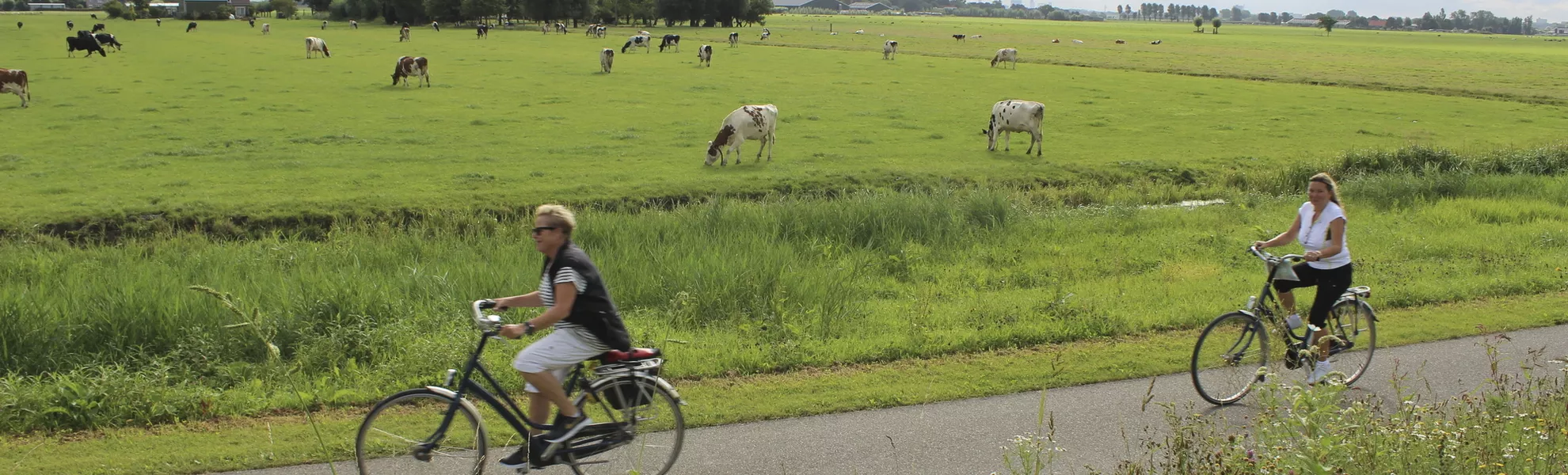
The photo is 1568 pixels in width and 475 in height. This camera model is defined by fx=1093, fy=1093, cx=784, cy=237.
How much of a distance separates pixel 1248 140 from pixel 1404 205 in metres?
11.4

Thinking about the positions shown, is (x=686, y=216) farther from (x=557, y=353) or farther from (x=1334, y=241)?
(x=557, y=353)

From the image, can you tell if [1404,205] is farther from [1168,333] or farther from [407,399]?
[407,399]

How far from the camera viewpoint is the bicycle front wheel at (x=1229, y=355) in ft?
28.2

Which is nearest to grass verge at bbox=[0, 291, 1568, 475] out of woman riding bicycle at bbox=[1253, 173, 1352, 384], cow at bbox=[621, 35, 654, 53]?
woman riding bicycle at bbox=[1253, 173, 1352, 384]

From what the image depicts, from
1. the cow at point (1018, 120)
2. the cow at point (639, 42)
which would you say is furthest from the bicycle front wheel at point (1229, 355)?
the cow at point (639, 42)

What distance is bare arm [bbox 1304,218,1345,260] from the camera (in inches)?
340

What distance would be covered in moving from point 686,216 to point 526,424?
10538 millimetres

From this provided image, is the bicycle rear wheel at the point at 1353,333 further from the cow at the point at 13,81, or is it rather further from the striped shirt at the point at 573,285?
the cow at the point at 13,81

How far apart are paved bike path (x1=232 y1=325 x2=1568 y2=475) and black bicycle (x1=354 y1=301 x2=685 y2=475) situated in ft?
1.44

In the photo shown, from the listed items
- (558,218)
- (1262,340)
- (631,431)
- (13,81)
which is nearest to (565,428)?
(631,431)

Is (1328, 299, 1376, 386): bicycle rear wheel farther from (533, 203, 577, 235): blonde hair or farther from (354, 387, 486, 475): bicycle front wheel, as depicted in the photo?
(354, 387, 486, 475): bicycle front wheel

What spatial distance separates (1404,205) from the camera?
62.1 ft

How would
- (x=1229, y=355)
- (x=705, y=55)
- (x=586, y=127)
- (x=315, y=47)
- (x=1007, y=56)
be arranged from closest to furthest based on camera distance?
(x=1229, y=355) < (x=586, y=127) < (x=705, y=55) < (x=315, y=47) < (x=1007, y=56)

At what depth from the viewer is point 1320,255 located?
8.65m
